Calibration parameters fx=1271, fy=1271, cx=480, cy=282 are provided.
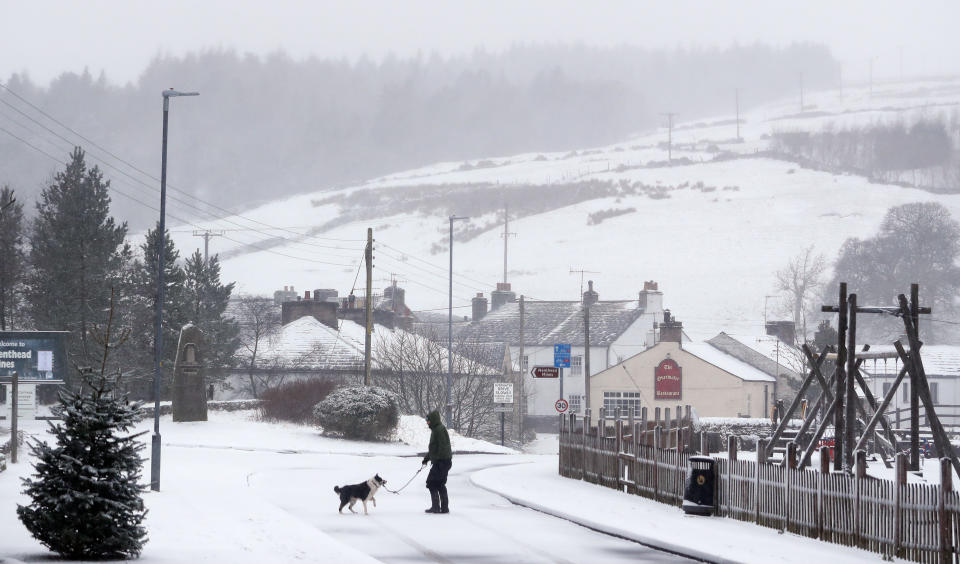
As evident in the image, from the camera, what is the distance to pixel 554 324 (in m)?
90.6

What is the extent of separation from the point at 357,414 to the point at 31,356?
13692 millimetres

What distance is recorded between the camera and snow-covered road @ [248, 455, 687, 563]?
1720 cm

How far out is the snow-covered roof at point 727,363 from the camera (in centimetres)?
7650

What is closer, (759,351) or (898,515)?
(898,515)

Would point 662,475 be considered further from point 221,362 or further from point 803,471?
point 221,362

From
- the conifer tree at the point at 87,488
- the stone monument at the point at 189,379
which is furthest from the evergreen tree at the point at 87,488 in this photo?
the stone monument at the point at 189,379

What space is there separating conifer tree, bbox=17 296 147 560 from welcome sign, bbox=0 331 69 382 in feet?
67.0

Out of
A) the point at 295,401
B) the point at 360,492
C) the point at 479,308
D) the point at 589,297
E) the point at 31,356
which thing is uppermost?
the point at 589,297

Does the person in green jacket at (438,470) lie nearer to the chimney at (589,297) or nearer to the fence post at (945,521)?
the fence post at (945,521)

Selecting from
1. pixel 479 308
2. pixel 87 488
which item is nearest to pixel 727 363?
pixel 479 308

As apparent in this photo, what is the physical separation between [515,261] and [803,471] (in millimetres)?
129317

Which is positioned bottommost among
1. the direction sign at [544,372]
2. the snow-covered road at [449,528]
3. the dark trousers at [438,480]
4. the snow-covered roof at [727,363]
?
the snow-covered road at [449,528]

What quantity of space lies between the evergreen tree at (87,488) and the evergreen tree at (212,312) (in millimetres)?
50511

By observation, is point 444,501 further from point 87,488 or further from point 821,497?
point 87,488
